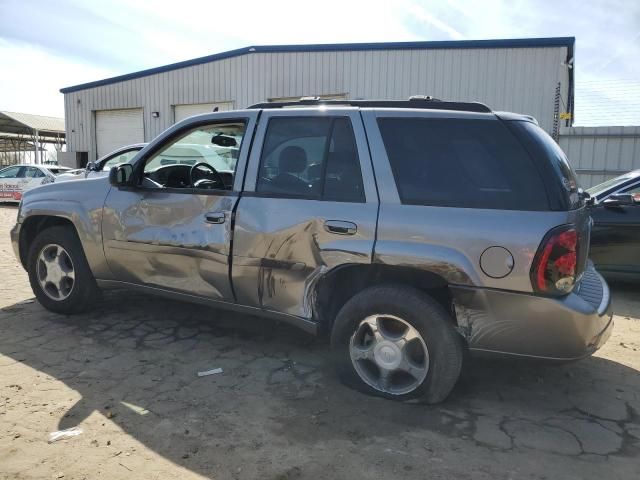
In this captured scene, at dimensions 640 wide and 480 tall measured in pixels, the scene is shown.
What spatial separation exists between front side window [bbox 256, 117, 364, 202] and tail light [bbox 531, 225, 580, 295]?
1.06 m

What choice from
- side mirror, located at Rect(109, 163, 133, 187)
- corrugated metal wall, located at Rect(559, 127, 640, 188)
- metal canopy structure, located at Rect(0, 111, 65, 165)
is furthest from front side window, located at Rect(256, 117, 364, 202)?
metal canopy structure, located at Rect(0, 111, 65, 165)

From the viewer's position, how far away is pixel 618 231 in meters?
5.75

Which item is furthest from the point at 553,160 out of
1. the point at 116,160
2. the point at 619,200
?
the point at 116,160

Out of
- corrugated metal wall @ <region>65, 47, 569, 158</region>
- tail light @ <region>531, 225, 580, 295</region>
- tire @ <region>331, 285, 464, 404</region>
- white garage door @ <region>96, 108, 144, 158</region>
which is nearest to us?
tail light @ <region>531, 225, 580, 295</region>

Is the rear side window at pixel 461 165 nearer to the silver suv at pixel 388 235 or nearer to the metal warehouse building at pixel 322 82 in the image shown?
the silver suv at pixel 388 235

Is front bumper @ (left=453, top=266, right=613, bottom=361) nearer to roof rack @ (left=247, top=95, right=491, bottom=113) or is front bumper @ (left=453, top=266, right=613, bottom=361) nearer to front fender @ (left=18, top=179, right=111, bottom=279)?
roof rack @ (left=247, top=95, right=491, bottom=113)

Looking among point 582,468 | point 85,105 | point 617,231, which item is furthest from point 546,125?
point 85,105

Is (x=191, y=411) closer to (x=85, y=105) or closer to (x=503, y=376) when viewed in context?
(x=503, y=376)

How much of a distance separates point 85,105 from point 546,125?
17.8 m

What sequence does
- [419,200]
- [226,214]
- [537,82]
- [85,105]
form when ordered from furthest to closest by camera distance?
[85,105] < [537,82] < [226,214] < [419,200]

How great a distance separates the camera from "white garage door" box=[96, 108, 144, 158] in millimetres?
20109

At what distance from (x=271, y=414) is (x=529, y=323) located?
1.54 metres

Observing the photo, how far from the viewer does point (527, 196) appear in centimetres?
277

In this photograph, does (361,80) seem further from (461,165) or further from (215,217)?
(461,165)
